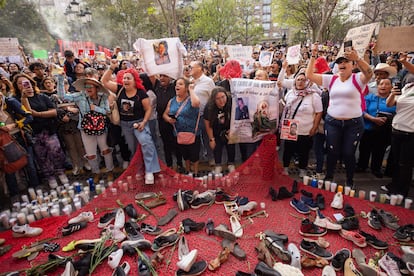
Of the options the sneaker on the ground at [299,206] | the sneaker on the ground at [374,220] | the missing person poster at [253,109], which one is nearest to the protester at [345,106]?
the missing person poster at [253,109]

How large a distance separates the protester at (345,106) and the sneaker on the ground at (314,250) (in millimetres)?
1862

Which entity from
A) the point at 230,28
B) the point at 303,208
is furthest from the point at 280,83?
the point at 230,28

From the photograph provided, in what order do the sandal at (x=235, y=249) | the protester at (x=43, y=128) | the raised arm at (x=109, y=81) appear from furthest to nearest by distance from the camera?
the raised arm at (x=109, y=81) → the protester at (x=43, y=128) → the sandal at (x=235, y=249)

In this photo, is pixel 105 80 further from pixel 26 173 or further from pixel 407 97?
pixel 407 97

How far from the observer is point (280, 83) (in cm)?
476

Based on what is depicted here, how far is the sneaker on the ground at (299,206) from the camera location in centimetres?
392

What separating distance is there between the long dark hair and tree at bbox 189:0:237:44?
3524cm

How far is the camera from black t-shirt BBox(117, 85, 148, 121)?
471 centimetres

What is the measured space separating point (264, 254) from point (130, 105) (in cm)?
329

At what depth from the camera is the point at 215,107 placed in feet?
15.7

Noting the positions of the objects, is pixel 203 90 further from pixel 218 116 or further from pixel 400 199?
pixel 400 199

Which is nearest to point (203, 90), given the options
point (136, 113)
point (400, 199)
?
point (136, 113)

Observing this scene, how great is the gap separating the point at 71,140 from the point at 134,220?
2618 mm

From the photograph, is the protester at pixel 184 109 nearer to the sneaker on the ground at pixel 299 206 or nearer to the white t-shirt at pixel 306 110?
the white t-shirt at pixel 306 110
